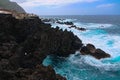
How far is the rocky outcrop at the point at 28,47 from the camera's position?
53.4 ft

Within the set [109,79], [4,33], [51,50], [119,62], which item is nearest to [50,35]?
[51,50]

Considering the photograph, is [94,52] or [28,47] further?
[94,52]

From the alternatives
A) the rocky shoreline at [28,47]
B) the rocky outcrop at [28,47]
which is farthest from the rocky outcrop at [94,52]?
the rocky outcrop at [28,47]

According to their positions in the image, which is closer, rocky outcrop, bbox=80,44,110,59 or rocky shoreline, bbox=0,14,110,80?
rocky shoreline, bbox=0,14,110,80

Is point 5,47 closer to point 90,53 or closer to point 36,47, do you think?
point 36,47

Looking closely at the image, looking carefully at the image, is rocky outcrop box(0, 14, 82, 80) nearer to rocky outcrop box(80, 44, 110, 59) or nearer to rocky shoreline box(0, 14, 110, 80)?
rocky shoreline box(0, 14, 110, 80)

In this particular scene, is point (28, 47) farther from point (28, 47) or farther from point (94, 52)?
point (94, 52)

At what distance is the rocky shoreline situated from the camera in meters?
16.3

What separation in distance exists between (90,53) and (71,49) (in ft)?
8.55

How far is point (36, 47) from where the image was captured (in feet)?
85.9

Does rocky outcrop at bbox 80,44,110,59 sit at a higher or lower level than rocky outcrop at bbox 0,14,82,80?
lower

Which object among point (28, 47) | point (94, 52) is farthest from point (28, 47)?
point (94, 52)

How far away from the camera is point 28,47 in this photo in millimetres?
25656

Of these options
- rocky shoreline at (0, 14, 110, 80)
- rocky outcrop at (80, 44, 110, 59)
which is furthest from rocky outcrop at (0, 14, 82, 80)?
rocky outcrop at (80, 44, 110, 59)
